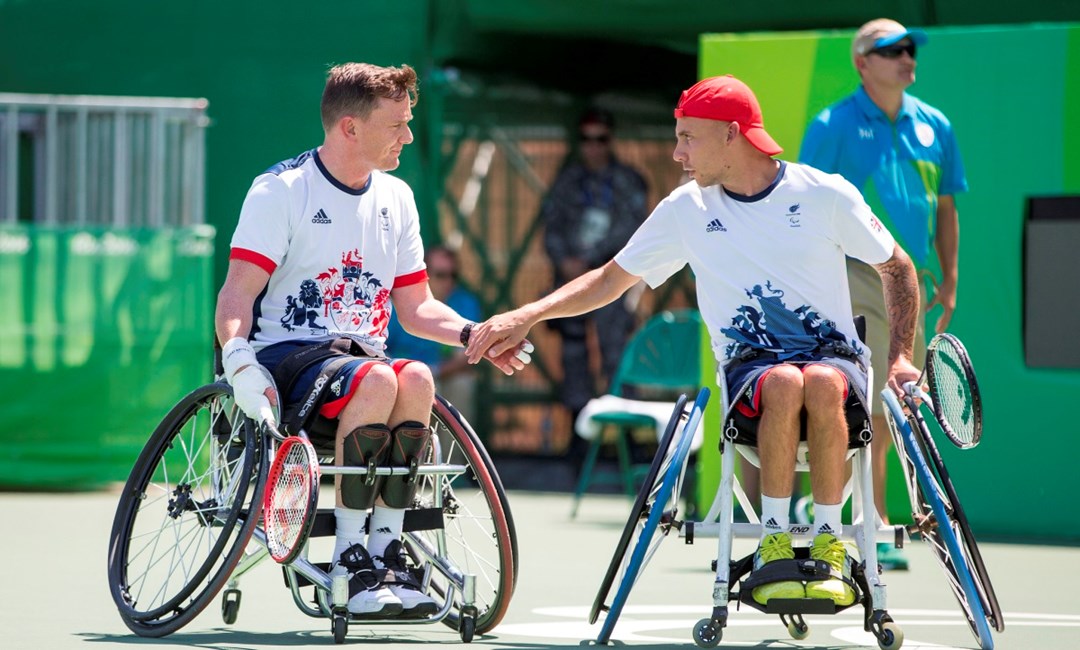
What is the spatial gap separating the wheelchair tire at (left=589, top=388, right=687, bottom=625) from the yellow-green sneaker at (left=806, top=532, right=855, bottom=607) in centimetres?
40

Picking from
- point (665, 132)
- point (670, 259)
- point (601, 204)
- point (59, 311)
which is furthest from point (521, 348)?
point (665, 132)

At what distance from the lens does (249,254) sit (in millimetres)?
4598

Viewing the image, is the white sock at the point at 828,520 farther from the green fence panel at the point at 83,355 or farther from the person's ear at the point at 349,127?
the green fence panel at the point at 83,355

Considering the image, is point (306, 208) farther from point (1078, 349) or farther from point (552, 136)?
point (552, 136)

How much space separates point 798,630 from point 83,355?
17.7 feet

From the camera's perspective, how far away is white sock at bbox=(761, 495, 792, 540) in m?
4.36

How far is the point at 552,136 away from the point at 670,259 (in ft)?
21.9

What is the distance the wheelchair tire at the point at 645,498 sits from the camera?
14.2 ft

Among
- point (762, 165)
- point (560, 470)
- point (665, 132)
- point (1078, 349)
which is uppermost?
point (665, 132)

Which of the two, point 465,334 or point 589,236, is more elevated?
point 589,236

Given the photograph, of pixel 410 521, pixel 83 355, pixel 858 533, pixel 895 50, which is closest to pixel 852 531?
pixel 858 533

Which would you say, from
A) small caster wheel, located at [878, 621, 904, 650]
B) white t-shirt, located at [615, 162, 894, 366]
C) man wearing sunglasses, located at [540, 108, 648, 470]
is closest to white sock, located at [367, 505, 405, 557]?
white t-shirt, located at [615, 162, 894, 366]

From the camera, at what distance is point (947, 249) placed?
6.71 m

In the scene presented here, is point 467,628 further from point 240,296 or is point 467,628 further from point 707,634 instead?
point 240,296
